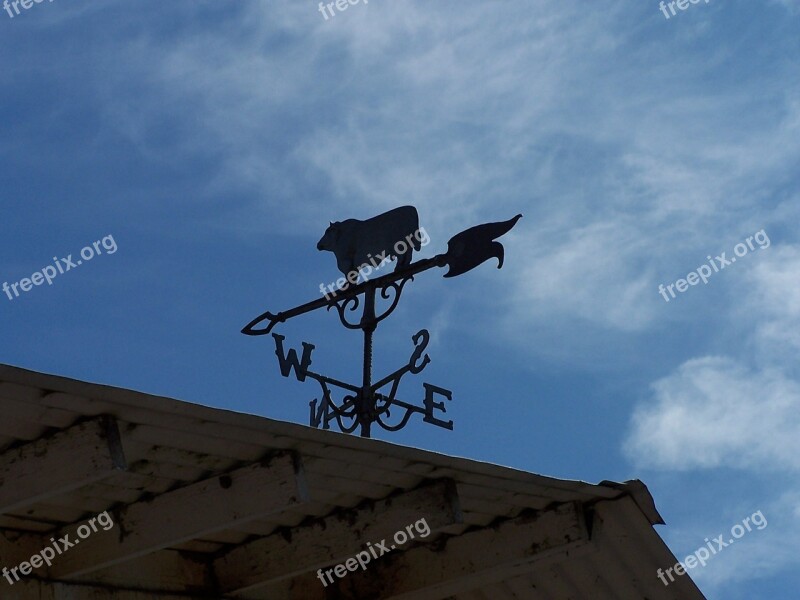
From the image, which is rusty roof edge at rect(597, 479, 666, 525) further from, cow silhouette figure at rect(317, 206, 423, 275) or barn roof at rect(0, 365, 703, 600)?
cow silhouette figure at rect(317, 206, 423, 275)

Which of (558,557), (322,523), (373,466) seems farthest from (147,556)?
(558,557)

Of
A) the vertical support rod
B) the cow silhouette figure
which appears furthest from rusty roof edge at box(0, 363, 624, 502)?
the cow silhouette figure

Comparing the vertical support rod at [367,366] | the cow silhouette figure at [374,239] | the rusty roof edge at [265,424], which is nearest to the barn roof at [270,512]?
the rusty roof edge at [265,424]

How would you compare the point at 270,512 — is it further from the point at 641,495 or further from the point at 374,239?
the point at 374,239

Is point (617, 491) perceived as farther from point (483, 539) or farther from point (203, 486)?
point (203, 486)

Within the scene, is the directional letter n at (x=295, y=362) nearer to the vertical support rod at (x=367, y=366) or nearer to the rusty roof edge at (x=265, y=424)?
the vertical support rod at (x=367, y=366)

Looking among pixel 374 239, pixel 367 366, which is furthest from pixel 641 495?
pixel 374 239

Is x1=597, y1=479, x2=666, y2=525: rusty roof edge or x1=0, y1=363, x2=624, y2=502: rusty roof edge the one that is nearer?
x1=0, y1=363, x2=624, y2=502: rusty roof edge

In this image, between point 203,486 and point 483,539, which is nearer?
point 203,486

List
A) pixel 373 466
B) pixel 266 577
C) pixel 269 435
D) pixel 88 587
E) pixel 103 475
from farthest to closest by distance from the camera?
pixel 266 577
pixel 88 587
pixel 373 466
pixel 269 435
pixel 103 475

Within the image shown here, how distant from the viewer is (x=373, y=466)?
17.1 ft

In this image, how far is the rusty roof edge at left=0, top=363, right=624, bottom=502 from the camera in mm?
4246

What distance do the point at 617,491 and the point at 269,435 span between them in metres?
1.67

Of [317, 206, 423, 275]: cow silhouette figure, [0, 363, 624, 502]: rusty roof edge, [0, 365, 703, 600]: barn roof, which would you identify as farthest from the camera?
[317, 206, 423, 275]: cow silhouette figure
